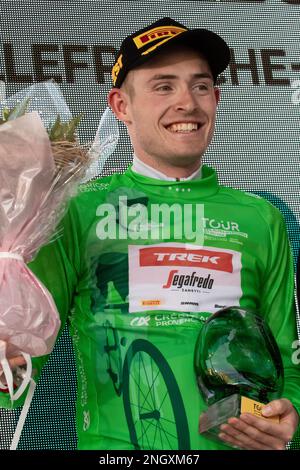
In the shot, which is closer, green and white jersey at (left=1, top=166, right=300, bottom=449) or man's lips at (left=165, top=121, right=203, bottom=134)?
green and white jersey at (left=1, top=166, right=300, bottom=449)

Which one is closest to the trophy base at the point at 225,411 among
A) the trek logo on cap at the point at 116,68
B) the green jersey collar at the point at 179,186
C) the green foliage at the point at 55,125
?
the green jersey collar at the point at 179,186

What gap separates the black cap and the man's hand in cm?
82

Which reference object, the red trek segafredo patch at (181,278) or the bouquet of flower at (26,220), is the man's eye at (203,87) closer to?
the red trek segafredo patch at (181,278)

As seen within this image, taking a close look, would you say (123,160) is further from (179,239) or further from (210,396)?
(210,396)

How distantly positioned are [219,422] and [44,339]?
42 centimetres

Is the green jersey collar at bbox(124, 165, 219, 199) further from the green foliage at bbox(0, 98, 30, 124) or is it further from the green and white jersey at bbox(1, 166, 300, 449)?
the green foliage at bbox(0, 98, 30, 124)

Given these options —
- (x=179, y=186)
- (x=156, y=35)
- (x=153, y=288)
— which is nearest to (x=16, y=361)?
(x=153, y=288)

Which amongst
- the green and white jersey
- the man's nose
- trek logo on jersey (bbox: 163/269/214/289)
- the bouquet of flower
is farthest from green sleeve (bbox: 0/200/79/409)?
the man's nose

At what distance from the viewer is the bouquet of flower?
1.80 meters

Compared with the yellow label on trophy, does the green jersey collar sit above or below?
above

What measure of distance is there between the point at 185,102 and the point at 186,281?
41 centimetres

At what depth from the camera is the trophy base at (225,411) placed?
196 centimetres

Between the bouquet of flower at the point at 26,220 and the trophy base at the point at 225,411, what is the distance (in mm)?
385

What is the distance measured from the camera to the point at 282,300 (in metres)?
2.23
